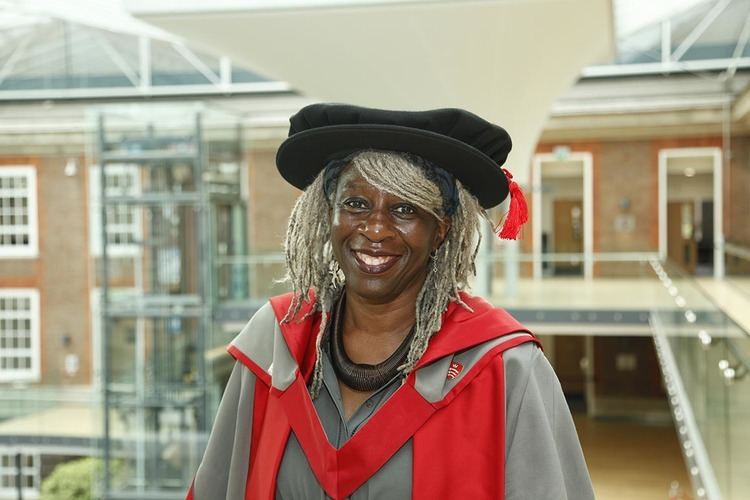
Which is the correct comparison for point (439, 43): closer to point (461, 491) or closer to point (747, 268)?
point (461, 491)

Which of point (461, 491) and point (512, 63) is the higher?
point (512, 63)

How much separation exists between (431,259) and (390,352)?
6.8 inches

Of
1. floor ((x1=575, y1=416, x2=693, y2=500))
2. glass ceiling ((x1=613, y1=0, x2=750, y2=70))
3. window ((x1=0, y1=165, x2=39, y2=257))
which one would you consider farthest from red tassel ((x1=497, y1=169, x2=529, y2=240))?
window ((x1=0, y1=165, x2=39, y2=257))

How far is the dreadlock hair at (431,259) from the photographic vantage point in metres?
1.47

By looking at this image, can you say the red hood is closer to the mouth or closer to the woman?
the woman

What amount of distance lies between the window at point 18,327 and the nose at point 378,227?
19855mm

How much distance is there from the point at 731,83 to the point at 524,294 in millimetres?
5612

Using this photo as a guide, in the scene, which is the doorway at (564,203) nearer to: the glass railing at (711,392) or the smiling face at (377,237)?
the glass railing at (711,392)

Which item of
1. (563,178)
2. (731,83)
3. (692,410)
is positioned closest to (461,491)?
(692,410)

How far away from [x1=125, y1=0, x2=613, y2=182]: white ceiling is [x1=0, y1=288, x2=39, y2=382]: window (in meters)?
14.6

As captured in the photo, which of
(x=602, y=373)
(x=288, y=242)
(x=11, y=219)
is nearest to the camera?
(x=288, y=242)

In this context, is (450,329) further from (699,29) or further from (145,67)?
(145,67)

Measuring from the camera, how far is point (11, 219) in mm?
20172

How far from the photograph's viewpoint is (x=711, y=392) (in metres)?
5.45
